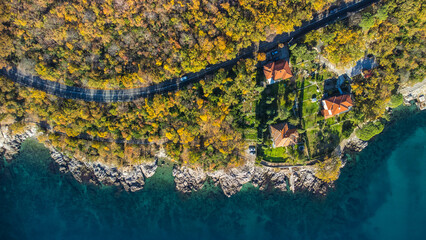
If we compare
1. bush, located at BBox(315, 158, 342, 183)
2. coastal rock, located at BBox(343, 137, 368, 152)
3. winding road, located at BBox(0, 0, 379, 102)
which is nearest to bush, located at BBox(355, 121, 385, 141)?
coastal rock, located at BBox(343, 137, 368, 152)

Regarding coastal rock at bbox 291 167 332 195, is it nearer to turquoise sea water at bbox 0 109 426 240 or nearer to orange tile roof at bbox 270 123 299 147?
turquoise sea water at bbox 0 109 426 240

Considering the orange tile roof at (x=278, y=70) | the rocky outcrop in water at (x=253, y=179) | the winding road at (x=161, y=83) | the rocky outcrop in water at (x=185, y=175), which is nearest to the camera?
the orange tile roof at (x=278, y=70)

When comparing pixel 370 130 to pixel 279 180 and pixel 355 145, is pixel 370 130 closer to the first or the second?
pixel 355 145

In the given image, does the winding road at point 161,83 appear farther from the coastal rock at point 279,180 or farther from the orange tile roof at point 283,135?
the coastal rock at point 279,180

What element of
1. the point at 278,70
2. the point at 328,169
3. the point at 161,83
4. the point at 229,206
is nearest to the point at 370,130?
the point at 328,169

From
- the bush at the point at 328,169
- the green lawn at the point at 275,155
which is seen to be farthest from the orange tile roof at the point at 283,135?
the bush at the point at 328,169
